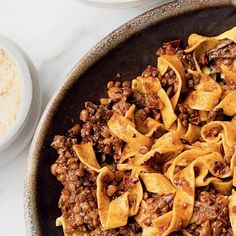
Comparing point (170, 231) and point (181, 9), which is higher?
point (181, 9)

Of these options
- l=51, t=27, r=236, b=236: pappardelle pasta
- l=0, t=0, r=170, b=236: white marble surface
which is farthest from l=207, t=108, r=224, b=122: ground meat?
l=0, t=0, r=170, b=236: white marble surface

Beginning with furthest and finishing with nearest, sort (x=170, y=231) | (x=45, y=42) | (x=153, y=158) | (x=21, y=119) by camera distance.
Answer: (x=45, y=42) < (x=21, y=119) < (x=153, y=158) < (x=170, y=231)

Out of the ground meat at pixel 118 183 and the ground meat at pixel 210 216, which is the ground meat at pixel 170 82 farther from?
the ground meat at pixel 210 216

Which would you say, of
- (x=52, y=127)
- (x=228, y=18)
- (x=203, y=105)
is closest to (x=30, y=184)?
(x=52, y=127)

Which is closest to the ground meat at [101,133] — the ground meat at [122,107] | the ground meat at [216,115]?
the ground meat at [122,107]

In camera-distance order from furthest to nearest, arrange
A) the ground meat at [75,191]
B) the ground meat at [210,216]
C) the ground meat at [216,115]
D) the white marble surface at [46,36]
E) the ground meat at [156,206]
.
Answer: the white marble surface at [46,36]
the ground meat at [216,115]
the ground meat at [75,191]
the ground meat at [156,206]
the ground meat at [210,216]

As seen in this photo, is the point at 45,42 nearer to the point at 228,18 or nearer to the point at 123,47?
the point at 123,47

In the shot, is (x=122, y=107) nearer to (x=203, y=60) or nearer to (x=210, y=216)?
(x=203, y=60)
